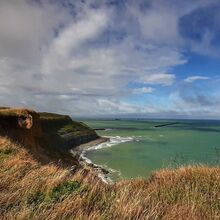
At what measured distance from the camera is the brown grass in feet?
19.3

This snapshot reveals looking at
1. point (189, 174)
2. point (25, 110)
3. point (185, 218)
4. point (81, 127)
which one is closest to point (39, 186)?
point (185, 218)

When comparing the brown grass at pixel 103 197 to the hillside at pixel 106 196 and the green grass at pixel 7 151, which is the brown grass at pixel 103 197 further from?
the green grass at pixel 7 151

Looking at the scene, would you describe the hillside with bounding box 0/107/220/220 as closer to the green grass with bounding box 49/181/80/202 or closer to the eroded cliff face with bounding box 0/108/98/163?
the green grass with bounding box 49/181/80/202

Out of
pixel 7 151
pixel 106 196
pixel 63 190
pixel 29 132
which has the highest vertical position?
pixel 29 132

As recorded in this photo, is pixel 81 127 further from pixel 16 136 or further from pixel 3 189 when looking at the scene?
pixel 3 189

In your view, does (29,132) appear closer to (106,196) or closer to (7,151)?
(7,151)

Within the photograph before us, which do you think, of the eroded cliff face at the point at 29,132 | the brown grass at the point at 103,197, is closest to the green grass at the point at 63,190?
the brown grass at the point at 103,197

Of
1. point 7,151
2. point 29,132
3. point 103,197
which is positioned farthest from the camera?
point 29,132

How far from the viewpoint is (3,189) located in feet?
23.7

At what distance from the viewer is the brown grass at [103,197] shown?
5871 mm

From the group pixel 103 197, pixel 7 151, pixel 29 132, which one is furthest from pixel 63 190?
pixel 29 132

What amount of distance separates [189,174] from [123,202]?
14.6 feet

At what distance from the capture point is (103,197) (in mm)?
7184

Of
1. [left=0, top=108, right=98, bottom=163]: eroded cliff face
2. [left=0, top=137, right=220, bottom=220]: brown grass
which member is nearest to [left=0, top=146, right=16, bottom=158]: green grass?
[left=0, top=137, right=220, bottom=220]: brown grass
